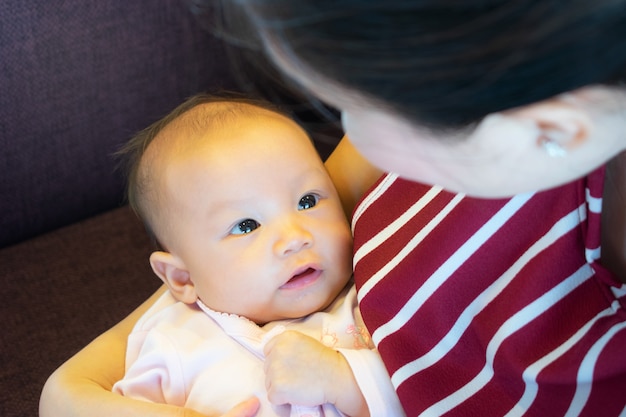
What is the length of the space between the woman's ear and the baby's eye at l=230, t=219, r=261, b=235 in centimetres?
48

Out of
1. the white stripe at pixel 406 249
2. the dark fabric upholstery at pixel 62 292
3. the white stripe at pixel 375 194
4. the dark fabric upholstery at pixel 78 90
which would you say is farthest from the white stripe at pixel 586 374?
the dark fabric upholstery at pixel 78 90

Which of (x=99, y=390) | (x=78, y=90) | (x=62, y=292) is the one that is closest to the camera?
(x=99, y=390)

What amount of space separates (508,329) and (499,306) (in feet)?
0.09

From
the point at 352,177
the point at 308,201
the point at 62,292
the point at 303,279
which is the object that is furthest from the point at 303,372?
the point at 62,292

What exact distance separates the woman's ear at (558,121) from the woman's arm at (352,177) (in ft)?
1.78

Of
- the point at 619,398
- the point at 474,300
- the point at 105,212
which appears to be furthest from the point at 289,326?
the point at 105,212

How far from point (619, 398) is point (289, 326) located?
1.39 feet

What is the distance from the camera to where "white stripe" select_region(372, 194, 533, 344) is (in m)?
0.75

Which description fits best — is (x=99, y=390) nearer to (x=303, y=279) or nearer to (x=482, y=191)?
(x=303, y=279)

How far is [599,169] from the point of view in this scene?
0.66m

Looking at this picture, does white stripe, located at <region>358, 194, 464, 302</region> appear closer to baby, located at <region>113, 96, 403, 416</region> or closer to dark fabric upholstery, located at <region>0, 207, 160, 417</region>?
baby, located at <region>113, 96, 403, 416</region>

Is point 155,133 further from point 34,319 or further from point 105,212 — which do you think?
point 105,212

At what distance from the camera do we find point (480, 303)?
0.77 m

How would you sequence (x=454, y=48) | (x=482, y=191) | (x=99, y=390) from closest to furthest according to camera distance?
(x=454, y=48)
(x=482, y=191)
(x=99, y=390)
